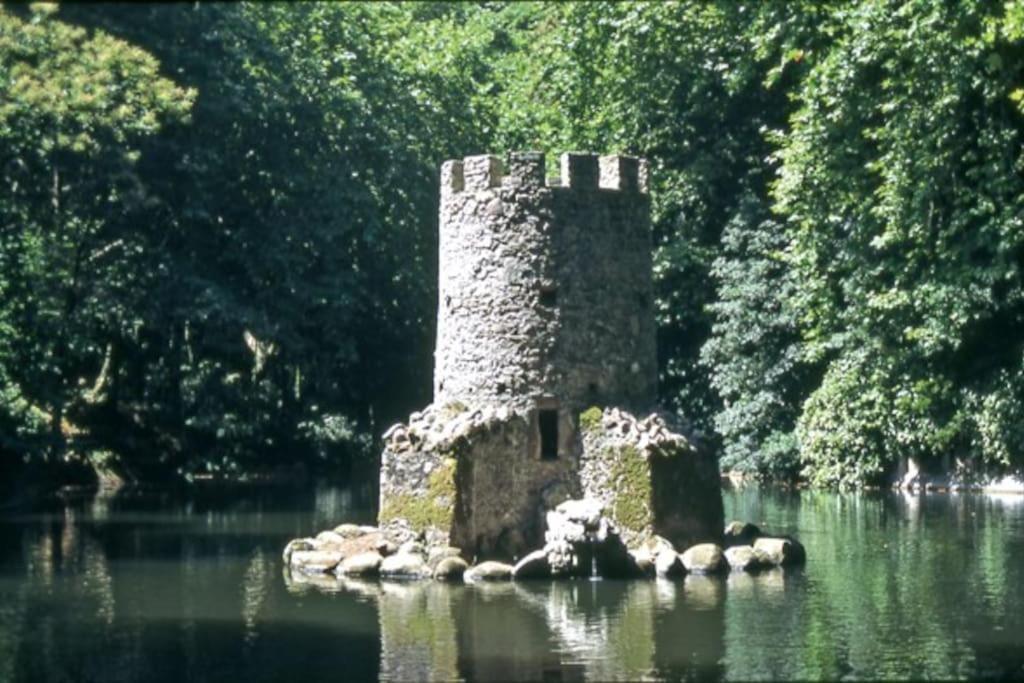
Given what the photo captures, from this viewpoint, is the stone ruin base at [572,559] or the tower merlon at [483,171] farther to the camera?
the tower merlon at [483,171]

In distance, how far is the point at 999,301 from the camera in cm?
3378

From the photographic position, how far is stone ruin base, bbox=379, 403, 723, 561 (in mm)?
32688

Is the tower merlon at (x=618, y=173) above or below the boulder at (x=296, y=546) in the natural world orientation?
above

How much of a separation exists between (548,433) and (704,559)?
11.9 ft

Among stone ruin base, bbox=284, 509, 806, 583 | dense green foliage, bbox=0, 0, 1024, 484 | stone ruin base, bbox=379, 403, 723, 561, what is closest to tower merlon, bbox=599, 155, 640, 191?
dense green foliage, bbox=0, 0, 1024, 484

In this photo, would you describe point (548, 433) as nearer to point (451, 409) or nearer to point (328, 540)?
point (451, 409)

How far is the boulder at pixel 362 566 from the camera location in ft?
105

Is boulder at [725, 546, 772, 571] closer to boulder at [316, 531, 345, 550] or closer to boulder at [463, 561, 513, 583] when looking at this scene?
boulder at [463, 561, 513, 583]

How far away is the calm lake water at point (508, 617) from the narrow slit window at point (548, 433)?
3.21 meters

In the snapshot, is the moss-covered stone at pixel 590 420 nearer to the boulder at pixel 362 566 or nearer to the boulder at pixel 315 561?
the boulder at pixel 362 566

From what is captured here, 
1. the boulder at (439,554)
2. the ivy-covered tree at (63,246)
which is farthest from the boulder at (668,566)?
the ivy-covered tree at (63,246)

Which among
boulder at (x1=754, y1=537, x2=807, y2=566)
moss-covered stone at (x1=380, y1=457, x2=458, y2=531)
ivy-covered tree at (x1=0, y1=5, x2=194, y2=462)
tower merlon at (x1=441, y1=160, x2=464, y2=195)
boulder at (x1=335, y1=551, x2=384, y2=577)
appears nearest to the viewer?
boulder at (x1=335, y1=551, x2=384, y2=577)

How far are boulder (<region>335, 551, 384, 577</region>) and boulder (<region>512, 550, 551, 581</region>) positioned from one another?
2.10 meters

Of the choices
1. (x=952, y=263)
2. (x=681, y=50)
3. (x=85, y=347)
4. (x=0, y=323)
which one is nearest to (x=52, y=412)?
(x=85, y=347)
